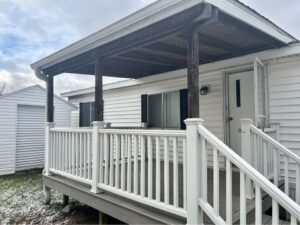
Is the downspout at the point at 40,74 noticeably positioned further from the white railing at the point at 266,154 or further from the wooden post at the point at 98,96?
the white railing at the point at 266,154

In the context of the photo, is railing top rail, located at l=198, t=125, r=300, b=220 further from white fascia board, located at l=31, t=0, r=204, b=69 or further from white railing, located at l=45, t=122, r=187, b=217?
white fascia board, located at l=31, t=0, r=204, b=69

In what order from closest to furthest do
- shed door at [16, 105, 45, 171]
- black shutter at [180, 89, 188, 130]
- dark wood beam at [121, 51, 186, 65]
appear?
1. dark wood beam at [121, 51, 186, 65]
2. black shutter at [180, 89, 188, 130]
3. shed door at [16, 105, 45, 171]

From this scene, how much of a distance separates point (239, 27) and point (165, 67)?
2.78 metres

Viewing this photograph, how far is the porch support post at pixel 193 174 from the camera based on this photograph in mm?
2510

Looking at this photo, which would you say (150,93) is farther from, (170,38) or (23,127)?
(23,127)

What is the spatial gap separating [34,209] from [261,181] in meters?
5.11

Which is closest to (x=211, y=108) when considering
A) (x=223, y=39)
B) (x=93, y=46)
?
(x=223, y=39)

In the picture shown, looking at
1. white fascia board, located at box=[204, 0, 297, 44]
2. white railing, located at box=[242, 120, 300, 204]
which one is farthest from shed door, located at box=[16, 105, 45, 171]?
white fascia board, located at box=[204, 0, 297, 44]

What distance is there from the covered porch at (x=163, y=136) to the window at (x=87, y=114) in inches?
179

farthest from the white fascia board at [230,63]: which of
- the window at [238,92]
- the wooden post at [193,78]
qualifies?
the wooden post at [193,78]

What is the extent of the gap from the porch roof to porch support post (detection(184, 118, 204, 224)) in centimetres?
129

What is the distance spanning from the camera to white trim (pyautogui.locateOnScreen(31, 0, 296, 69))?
9.57ft

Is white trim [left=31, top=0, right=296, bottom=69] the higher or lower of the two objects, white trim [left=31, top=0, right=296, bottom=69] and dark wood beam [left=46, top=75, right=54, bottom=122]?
the higher

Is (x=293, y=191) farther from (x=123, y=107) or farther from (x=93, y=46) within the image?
(x=123, y=107)
